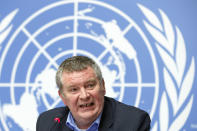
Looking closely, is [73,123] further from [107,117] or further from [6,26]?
[6,26]

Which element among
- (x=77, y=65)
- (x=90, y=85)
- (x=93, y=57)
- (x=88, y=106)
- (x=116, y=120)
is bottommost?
(x=116, y=120)

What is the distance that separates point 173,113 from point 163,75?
17.7 inches

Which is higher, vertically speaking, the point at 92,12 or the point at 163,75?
the point at 92,12

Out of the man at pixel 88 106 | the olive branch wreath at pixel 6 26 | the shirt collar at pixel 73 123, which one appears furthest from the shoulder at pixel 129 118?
the olive branch wreath at pixel 6 26

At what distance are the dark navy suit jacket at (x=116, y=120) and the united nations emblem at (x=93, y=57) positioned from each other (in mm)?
1127

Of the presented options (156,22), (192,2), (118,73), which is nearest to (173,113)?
(118,73)

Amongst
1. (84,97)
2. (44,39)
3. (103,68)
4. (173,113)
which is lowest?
(173,113)

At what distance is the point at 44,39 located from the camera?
3.56 m

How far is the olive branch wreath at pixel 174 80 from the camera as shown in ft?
10.5

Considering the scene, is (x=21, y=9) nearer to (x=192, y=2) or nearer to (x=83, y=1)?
(x=83, y=1)

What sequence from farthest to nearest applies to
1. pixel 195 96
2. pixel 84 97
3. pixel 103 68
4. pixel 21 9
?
pixel 21 9 < pixel 103 68 < pixel 195 96 < pixel 84 97

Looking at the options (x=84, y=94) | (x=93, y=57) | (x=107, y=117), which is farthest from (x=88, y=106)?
(x=93, y=57)

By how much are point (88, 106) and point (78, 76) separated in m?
0.23

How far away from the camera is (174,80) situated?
321 cm
